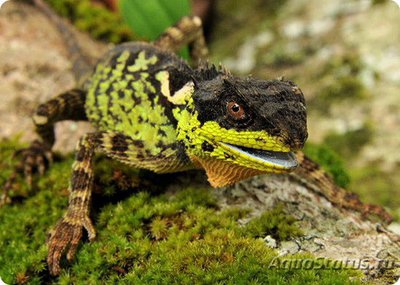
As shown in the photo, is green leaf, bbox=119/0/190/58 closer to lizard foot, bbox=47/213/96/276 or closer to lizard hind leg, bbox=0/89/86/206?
lizard hind leg, bbox=0/89/86/206

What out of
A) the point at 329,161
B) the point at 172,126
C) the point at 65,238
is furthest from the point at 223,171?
the point at 329,161

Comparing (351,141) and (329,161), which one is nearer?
(329,161)

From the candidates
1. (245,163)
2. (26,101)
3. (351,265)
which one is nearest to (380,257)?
(351,265)

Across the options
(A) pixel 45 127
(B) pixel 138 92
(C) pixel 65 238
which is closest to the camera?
(C) pixel 65 238

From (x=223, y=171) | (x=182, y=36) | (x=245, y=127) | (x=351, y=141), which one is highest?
(x=182, y=36)

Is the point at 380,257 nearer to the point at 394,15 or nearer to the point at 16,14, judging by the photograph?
the point at 394,15

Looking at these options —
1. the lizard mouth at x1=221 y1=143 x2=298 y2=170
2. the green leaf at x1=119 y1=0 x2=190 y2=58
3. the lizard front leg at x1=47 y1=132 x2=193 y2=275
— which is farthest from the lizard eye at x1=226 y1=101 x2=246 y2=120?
the green leaf at x1=119 y1=0 x2=190 y2=58

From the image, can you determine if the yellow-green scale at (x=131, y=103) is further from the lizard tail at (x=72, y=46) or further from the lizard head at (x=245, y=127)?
the lizard tail at (x=72, y=46)

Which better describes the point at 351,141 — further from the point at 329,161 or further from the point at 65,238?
the point at 65,238
